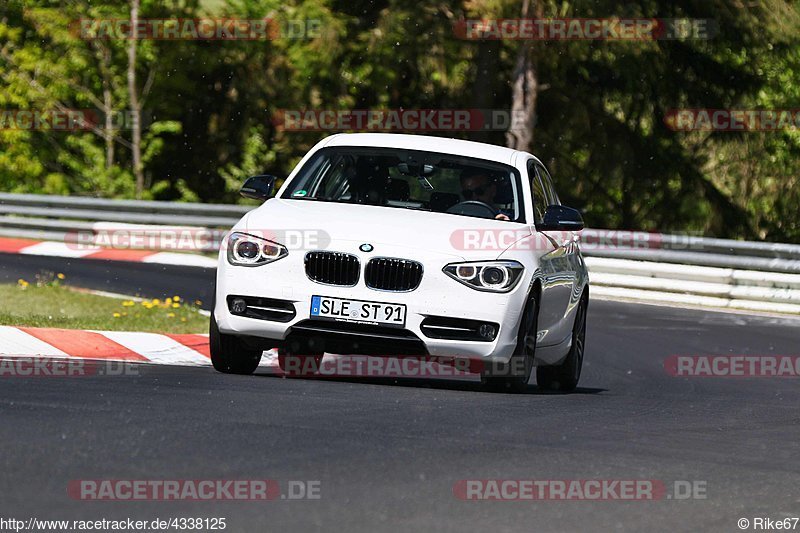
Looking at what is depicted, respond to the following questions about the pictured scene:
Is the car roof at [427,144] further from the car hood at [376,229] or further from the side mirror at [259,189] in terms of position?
the car hood at [376,229]

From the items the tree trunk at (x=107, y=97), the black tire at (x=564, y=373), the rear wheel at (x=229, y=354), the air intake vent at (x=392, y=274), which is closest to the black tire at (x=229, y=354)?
the rear wheel at (x=229, y=354)

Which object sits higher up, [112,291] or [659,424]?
[659,424]

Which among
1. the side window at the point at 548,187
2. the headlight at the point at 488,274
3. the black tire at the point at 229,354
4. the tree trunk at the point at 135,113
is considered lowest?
the tree trunk at the point at 135,113

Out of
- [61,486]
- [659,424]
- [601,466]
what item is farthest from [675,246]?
[61,486]

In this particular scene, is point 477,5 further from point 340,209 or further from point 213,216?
point 340,209

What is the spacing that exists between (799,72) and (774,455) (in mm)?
31143

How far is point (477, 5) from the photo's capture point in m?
28.3

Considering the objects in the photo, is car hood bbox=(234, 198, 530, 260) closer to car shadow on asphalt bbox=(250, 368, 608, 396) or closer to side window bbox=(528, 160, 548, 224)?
side window bbox=(528, 160, 548, 224)

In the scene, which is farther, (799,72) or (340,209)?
(799,72)

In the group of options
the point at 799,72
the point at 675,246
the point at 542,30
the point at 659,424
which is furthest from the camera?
the point at 799,72

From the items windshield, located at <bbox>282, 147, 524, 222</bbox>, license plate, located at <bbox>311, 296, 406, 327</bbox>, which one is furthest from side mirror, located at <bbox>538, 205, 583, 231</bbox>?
license plate, located at <bbox>311, 296, 406, 327</bbox>

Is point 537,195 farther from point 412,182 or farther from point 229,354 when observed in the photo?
point 229,354

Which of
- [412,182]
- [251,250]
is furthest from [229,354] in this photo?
[412,182]

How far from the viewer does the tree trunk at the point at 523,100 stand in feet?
95.3
